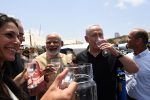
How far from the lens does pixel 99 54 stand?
398 centimetres

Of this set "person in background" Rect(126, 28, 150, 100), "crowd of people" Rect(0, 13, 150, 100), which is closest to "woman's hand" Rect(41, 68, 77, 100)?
"crowd of people" Rect(0, 13, 150, 100)

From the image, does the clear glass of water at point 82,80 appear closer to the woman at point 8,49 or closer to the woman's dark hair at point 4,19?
the woman at point 8,49

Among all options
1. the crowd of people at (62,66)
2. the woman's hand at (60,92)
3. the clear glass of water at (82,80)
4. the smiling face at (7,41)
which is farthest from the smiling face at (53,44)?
the woman's hand at (60,92)

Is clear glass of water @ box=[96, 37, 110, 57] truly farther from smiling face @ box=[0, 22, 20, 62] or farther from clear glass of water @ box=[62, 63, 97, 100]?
clear glass of water @ box=[62, 63, 97, 100]

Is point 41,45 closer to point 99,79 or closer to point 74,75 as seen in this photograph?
point 99,79

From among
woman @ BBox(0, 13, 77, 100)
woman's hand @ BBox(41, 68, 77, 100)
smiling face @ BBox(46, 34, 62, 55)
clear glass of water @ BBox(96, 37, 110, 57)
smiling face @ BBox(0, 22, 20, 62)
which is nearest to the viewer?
woman's hand @ BBox(41, 68, 77, 100)

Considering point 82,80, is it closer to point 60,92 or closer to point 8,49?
point 60,92

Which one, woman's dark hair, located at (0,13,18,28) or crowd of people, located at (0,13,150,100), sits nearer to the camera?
crowd of people, located at (0,13,150,100)

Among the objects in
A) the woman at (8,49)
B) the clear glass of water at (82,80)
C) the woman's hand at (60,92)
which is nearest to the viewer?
the woman's hand at (60,92)

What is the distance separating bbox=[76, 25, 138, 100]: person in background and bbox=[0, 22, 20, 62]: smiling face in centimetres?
143

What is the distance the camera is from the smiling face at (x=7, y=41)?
7.79 feet

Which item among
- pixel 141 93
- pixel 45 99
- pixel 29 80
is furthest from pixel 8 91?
pixel 141 93

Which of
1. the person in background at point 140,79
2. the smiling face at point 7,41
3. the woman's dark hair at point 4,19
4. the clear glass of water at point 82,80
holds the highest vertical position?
the woman's dark hair at point 4,19

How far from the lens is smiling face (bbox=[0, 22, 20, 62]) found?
237 cm
